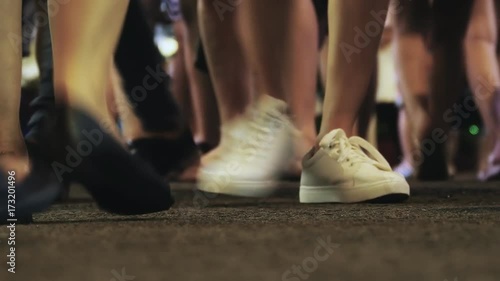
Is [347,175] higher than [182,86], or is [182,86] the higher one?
[182,86]

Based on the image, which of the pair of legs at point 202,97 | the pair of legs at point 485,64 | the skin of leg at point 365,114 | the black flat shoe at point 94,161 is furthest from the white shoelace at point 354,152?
the pair of legs at point 485,64

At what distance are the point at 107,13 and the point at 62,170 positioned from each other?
184 mm

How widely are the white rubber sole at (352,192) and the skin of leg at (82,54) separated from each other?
1.41ft

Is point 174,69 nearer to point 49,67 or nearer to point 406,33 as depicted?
point 406,33

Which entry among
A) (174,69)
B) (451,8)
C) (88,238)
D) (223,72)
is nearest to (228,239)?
(88,238)

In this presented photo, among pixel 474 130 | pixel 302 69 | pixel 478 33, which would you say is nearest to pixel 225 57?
pixel 302 69

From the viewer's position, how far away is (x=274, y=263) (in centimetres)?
63

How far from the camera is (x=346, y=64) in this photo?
4.51 feet

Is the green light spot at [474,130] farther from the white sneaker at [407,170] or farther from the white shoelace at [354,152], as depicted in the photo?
the white shoelace at [354,152]

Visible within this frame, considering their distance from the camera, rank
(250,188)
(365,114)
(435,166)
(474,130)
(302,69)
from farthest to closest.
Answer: (474,130) → (435,166) → (365,114) → (302,69) → (250,188)

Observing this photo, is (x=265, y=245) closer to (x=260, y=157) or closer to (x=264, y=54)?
(x=260, y=157)

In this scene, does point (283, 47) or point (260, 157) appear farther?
point (283, 47)

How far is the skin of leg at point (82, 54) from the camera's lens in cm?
A: 97

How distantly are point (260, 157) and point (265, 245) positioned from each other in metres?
0.68
